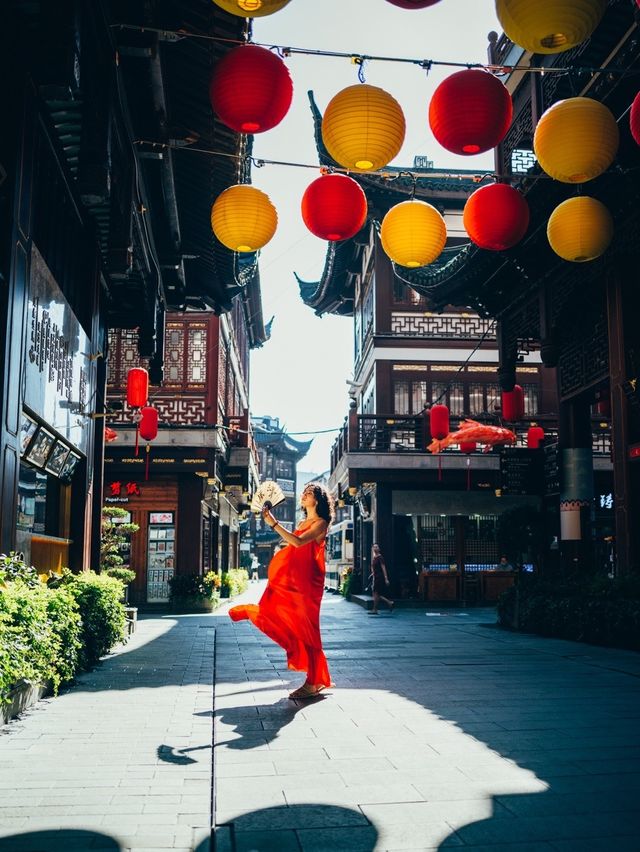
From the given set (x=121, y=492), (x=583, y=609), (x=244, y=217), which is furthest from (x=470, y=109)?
(x=121, y=492)

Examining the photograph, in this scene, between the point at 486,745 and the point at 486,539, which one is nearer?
the point at 486,745

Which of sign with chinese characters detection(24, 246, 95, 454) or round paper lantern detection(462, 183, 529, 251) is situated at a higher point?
round paper lantern detection(462, 183, 529, 251)

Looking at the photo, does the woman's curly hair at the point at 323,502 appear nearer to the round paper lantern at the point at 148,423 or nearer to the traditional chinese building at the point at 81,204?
the traditional chinese building at the point at 81,204

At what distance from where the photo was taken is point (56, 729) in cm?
554

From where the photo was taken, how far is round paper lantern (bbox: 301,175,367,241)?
24.8ft

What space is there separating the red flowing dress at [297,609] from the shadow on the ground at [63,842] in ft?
12.0

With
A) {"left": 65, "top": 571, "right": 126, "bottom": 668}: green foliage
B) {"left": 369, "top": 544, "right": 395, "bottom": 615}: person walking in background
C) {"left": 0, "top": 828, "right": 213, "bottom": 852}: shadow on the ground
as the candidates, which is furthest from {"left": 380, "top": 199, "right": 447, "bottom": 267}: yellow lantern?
{"left": 369, "top": 544, "right": 395, "bottom": 615}: person walking in background

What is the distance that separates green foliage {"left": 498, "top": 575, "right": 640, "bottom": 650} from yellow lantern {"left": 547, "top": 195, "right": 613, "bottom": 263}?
170 inches

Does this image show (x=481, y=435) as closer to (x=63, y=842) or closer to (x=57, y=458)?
(x=57, y=458)

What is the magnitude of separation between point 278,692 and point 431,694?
1333mm

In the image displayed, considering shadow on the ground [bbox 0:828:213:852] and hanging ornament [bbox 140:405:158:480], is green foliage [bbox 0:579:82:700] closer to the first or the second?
shadow on the ground [bbox 0:828:213:852]

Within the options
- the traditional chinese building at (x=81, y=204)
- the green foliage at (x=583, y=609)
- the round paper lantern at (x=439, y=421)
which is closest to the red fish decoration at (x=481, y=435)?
the round paper lantern at (x=439, y=421)

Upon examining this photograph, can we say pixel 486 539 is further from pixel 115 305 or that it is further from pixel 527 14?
pixel 527 14

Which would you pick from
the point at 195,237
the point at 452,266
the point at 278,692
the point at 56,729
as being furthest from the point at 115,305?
the point at 56,729
